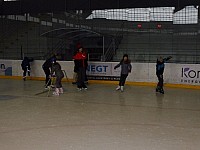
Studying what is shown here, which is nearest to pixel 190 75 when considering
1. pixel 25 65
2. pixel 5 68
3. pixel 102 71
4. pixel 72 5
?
pixel 102 71

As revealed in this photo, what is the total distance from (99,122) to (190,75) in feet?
24.8

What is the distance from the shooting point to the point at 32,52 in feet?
59.0

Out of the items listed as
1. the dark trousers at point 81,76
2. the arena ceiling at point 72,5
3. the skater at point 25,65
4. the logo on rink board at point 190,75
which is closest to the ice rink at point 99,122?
the dark trousers at point 81,76

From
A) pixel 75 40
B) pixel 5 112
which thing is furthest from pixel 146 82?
pixel 5 112

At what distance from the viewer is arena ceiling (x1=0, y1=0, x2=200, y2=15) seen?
1481cm

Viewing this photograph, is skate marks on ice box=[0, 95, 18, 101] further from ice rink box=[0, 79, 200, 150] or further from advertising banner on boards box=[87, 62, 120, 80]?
advertising banner on boards box=[87, 62, 120, 80]

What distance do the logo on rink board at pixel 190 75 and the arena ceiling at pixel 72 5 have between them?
10.9 feet

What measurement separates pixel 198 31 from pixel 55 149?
1171 cm

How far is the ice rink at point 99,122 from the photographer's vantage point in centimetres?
513

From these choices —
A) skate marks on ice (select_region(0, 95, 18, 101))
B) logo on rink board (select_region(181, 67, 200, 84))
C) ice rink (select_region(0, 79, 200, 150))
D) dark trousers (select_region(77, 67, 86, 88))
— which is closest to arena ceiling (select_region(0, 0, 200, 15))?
logo on rink board (select_region(181, 67, 200, 84))

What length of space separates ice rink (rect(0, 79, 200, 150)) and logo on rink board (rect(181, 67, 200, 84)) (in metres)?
2.66

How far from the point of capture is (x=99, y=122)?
6660 mm

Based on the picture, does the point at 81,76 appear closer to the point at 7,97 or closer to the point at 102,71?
the point at 7,97

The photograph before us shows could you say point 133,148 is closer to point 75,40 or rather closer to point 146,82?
point 146,82
